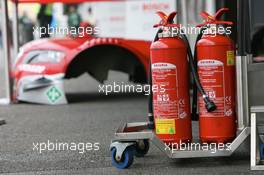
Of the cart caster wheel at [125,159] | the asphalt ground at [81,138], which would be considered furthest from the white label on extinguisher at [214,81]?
the cart caster wheel at [125,159]

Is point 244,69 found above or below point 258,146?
above

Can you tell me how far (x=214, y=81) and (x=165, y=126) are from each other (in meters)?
0.56

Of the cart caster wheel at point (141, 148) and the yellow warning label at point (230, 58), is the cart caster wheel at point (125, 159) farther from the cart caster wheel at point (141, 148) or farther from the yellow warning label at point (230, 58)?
the yellow warning label at point (230, 58)

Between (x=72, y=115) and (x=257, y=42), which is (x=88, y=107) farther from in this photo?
(x=257, y=42)

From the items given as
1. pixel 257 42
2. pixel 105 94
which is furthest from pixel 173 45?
pixel 105 94

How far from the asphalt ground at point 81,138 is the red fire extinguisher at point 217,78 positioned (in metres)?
0.30

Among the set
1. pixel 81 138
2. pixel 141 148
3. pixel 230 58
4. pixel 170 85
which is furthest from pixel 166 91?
pixel 81 138

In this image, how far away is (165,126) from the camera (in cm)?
554

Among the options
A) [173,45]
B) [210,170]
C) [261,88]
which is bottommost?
[210,170]

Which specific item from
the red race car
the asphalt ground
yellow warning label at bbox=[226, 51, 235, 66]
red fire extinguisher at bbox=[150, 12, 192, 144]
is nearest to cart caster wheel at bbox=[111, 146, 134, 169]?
the asphalt ground

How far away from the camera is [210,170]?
17.5 feet

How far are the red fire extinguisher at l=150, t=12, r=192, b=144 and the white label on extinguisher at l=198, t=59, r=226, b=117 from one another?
148 mm

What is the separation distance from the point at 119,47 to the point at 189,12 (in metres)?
1.54

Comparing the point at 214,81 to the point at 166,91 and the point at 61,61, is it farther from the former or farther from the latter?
the point at 61,61
